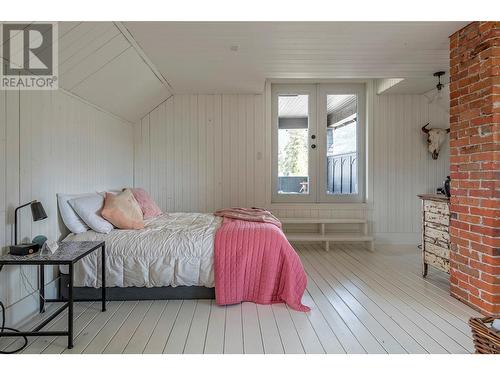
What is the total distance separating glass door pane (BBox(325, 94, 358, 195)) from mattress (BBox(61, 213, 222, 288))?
116 inches

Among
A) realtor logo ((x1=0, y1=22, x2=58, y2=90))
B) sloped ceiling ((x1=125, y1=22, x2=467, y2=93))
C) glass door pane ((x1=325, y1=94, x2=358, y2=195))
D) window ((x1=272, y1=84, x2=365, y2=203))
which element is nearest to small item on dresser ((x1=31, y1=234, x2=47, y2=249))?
realtor logo ((x1=0, y1=22, x2=58, y2=90))

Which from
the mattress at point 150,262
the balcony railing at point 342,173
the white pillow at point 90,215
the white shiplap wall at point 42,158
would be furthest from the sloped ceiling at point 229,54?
the mattress at point 150,262

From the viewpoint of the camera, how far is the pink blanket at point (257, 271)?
2666 millimetres

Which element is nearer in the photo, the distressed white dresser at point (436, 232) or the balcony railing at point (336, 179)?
the distressed white dresser at point (436, 232)

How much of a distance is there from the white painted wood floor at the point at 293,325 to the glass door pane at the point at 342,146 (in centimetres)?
214

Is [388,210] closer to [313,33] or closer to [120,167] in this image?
[313,33]

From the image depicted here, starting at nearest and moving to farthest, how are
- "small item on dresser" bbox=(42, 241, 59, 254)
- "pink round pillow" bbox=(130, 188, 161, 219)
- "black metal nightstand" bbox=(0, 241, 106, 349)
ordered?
1. "black metal nightstand" bbox=(0, 241, 106, 349)
2. "small item on dresser" bbox=(42, 241, 59, 254)
3. "pink round pillow" bbox=(130, 188, 161, 219)

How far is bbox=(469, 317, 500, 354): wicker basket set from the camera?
1.54 meters

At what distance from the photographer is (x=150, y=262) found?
8.89 ft

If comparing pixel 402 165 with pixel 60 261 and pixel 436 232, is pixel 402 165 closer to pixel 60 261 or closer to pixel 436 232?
pixel 436 232

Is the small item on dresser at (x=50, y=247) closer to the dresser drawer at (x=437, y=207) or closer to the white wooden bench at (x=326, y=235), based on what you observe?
the white wooden bench at (x=326, y=235)

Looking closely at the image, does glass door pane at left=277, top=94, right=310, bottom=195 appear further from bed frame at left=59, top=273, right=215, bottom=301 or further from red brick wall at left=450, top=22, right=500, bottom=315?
bed frame at left=59, top=273, right=215, bottom=301

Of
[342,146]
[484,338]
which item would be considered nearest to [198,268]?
[484,338]
